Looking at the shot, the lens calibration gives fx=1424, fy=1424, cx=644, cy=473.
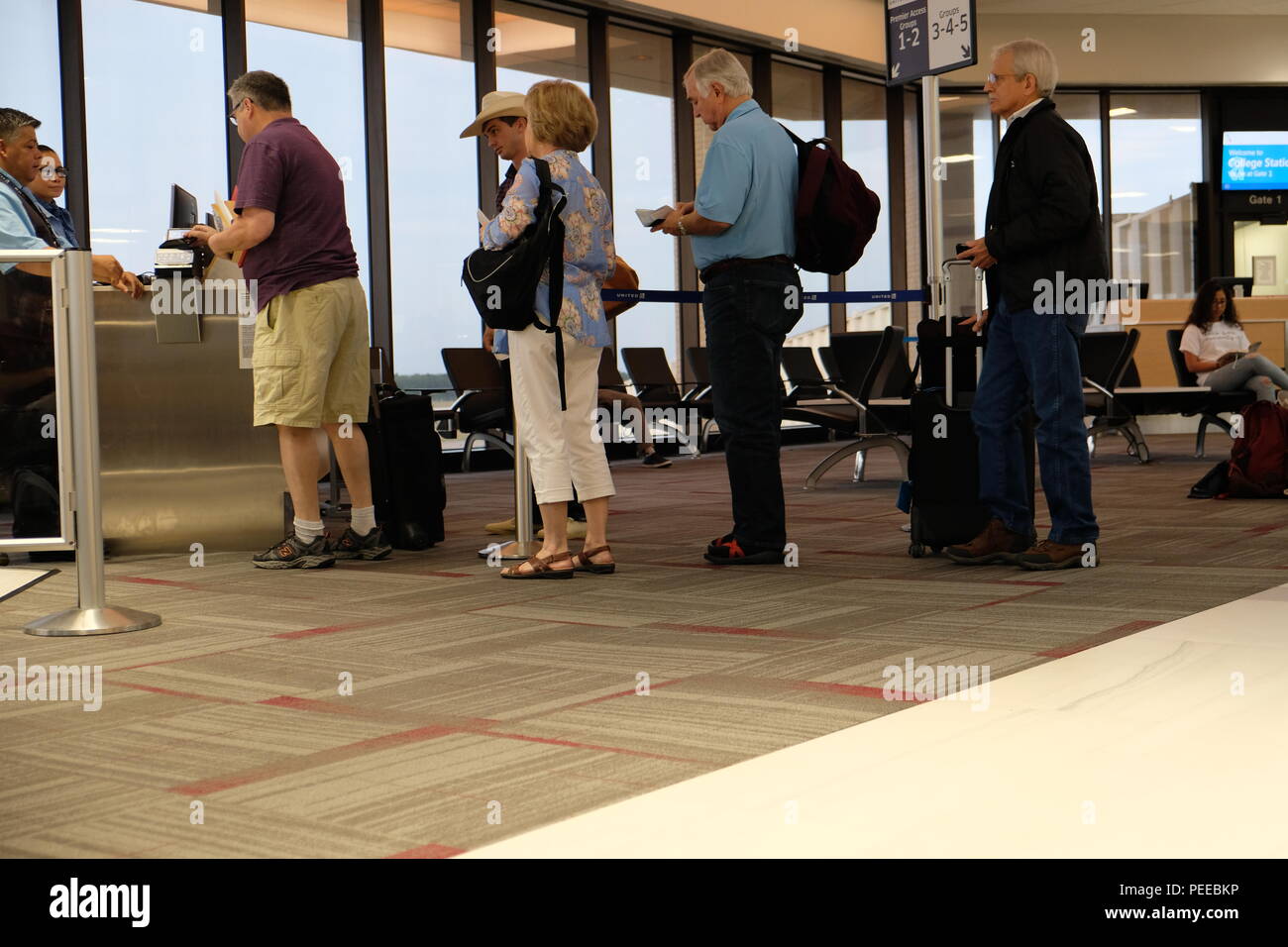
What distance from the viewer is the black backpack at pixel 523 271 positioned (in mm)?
3957

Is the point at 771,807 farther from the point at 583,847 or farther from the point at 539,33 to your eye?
the point at 539,33

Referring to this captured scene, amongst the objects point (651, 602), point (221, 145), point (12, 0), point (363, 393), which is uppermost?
point (12, 0)

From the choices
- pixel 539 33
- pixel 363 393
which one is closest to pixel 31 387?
pixel 363 393

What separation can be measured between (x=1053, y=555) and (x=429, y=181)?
6.80 metres

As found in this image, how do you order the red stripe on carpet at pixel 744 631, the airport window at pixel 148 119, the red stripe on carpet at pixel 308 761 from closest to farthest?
the red stripe on carpet at pixel 308 761 < the red stripe on carpet at pixel 744 631 < the airport window at pixel 148 119

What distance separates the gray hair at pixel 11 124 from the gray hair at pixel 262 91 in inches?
36.4

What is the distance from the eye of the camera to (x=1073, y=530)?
4.20 m

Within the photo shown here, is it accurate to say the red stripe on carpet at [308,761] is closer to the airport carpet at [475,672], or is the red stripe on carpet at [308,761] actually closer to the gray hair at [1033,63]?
the airport carpet at [475,672]

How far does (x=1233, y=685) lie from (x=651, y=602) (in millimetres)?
1586

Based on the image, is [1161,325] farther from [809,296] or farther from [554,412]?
[554,412]

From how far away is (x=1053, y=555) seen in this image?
13.7ft
